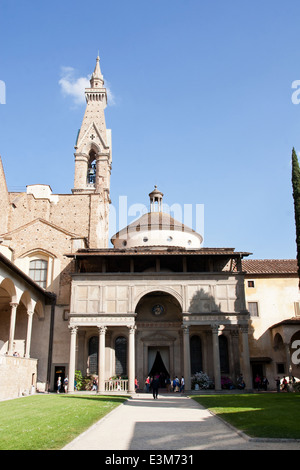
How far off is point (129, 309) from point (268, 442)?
840 inches

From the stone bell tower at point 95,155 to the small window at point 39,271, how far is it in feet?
31.5

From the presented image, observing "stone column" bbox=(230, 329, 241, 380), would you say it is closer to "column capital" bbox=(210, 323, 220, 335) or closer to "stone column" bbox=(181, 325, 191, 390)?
"column capital" bbox=(210, 323, 220, 335)

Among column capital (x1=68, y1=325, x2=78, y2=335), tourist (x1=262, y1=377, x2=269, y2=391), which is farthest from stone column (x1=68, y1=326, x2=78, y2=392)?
tourist (x1=262, y1=377, x2=269, y2=391)

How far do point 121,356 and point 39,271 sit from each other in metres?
9.46

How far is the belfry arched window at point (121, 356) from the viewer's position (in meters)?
31.5

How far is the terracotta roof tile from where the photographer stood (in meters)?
34.0

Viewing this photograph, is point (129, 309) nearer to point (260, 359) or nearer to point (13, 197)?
point (260, 359)

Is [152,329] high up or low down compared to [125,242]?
down

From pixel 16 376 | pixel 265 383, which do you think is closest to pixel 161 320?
pixel 265 383

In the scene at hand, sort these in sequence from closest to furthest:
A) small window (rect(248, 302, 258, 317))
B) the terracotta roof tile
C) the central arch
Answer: the central arch < small window (rect(248, 302, 258, 317)) < the terracotta roof tile

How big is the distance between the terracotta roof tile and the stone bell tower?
15.6 m

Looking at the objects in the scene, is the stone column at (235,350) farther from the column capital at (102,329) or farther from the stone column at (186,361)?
the column capital at (102,329)
